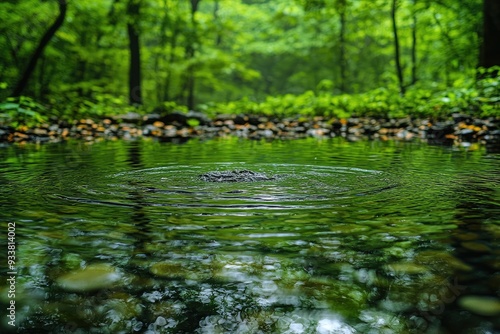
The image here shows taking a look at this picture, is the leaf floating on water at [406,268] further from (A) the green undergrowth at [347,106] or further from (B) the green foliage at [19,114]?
(B) the green foliage at [19,114]

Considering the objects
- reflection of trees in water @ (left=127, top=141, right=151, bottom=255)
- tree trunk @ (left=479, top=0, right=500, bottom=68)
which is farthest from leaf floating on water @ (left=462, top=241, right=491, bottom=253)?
tree trunk @ (left=479, top=0, right=500, bottom=68)

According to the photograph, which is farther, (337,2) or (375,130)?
(337,2)

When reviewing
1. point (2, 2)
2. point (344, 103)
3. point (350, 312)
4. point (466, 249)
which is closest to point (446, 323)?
point (350, 312)

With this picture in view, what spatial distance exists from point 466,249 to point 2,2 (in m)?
13.8

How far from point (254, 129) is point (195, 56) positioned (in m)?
7.43

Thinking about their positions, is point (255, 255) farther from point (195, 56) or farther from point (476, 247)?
point (195, 56)

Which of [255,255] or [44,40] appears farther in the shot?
[44,40]

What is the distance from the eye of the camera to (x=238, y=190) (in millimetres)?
3158

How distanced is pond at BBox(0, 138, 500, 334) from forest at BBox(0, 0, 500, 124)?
6942mm

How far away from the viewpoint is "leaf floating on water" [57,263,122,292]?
1584 millimetres

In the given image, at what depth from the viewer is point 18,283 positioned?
1612mm

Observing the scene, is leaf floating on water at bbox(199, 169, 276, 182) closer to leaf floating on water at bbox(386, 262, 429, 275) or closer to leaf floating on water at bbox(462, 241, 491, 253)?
leaf floating on water at bbox(462, 241, 491, 253)

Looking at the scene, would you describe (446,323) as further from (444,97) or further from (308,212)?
(444,97)

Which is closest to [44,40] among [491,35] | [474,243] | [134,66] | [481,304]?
[134,66]
